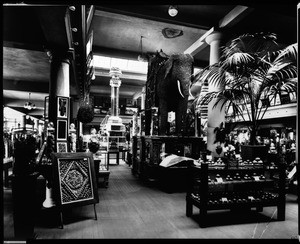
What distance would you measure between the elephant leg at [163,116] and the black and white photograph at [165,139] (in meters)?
0.03

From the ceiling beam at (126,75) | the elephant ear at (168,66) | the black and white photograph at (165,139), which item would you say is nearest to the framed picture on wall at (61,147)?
the black and white photograph at (165,139)

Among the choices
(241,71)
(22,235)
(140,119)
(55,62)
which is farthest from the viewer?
(140,119)

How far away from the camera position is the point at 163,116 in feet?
19.9

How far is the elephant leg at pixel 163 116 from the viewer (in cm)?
601

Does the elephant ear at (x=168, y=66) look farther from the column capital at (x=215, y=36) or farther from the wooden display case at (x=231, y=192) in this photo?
the wooden display case at (x=231, y=192)

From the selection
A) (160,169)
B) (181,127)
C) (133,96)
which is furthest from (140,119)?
(133,96)

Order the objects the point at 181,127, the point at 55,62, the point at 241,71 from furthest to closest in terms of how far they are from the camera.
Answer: the point at 55,62, the point at 181,127, the point at 241,71

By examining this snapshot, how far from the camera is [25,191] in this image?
2.71 metres

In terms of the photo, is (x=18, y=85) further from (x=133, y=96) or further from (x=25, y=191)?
(x=25, y=191)

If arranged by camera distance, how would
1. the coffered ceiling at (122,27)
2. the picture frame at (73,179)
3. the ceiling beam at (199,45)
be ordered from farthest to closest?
the ceiling beam at (199,45), the coffered ceiling at (122,27), the picture frame at (73,179)

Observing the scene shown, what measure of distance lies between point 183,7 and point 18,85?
1044 cm

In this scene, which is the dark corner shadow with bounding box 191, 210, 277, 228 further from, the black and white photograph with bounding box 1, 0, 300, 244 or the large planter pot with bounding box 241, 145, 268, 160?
the large planter pot with bounding box 241, 145, 268, 160

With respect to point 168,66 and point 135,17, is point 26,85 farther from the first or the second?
point 168,66

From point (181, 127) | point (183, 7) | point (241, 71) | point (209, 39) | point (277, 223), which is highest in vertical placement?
point (183, 7)
